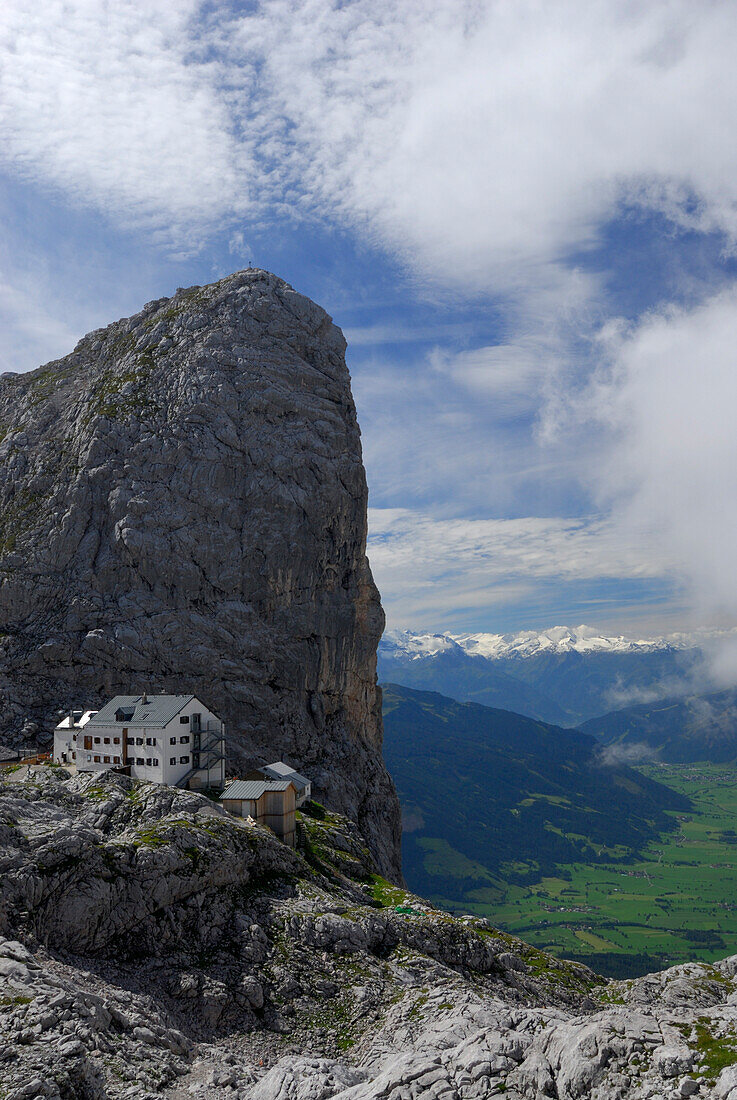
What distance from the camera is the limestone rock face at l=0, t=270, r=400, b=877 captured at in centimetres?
13725

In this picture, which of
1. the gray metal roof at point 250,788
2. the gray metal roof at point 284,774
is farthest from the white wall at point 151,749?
the gray metal roof at point 284,774

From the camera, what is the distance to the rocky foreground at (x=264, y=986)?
39750 millimetres

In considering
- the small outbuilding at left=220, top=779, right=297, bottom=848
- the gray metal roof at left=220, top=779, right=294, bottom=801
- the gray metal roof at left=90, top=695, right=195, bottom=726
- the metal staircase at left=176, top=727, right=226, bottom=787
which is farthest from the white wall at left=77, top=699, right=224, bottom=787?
the small outbuilding at left=220, top=779, right=297, bottom=848

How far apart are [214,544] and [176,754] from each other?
201 ft

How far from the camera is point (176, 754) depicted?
297 feet

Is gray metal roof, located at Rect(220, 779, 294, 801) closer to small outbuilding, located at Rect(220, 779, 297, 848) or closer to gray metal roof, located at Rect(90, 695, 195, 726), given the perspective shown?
small outbuilding, located at Rect(220, 779, 297, 848)

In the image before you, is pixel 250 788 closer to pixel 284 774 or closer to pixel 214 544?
pixel 284 774

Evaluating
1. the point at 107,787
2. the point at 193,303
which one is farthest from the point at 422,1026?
the point at 193,303

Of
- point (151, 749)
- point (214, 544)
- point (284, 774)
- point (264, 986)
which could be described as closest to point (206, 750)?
point (151, 749)

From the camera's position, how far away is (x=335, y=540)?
516ft

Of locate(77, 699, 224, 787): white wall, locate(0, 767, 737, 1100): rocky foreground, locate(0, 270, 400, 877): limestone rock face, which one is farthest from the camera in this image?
locate(0, 270, 400, 877): limestone rock face

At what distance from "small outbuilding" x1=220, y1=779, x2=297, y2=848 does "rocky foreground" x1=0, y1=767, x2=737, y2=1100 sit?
4.64 m

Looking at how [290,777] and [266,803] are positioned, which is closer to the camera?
[266,803]

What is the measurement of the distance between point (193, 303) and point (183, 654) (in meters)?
84.4
